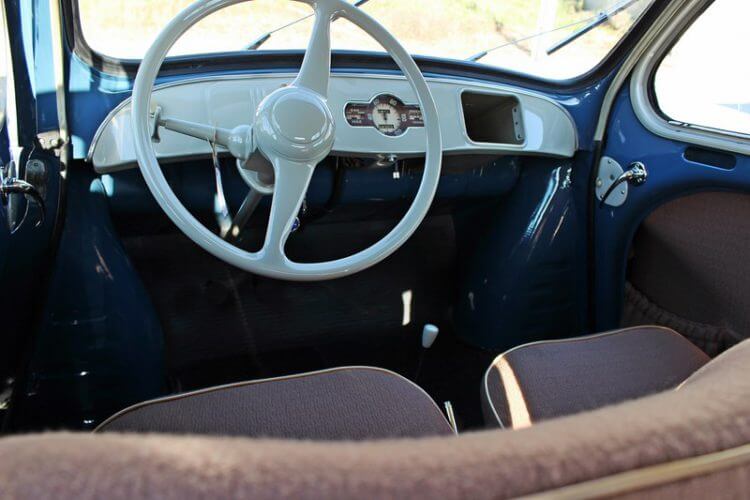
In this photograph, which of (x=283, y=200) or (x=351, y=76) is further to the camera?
(x=351, y=76)

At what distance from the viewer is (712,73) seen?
1.53m

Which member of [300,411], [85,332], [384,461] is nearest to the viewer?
[384,461]

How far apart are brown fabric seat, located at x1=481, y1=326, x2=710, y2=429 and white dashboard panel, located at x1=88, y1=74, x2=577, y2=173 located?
614 millimetres

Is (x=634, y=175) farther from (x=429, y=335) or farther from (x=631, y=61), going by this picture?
(x=429, y=335)

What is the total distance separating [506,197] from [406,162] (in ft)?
1.44

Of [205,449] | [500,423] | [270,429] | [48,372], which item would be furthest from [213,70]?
[205,449]

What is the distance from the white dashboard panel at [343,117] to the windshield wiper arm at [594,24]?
15 cm

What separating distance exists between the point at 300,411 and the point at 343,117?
79 centimetres

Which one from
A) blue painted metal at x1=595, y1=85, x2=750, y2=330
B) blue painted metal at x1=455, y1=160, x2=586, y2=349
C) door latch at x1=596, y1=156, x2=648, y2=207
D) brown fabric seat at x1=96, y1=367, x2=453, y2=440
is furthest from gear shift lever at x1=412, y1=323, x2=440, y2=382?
brown fabric seat at x1=96, y1=367, x2=453, y2=440

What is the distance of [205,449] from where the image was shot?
1.07 feet

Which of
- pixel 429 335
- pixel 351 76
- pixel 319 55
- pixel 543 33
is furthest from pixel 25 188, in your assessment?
pixel 543 33

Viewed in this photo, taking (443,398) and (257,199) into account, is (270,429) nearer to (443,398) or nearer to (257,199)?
(257,199)

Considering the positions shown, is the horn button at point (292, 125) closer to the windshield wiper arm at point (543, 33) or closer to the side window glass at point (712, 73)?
the windshield wiper arm at point (543, 33)

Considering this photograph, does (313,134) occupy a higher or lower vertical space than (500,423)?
higher
